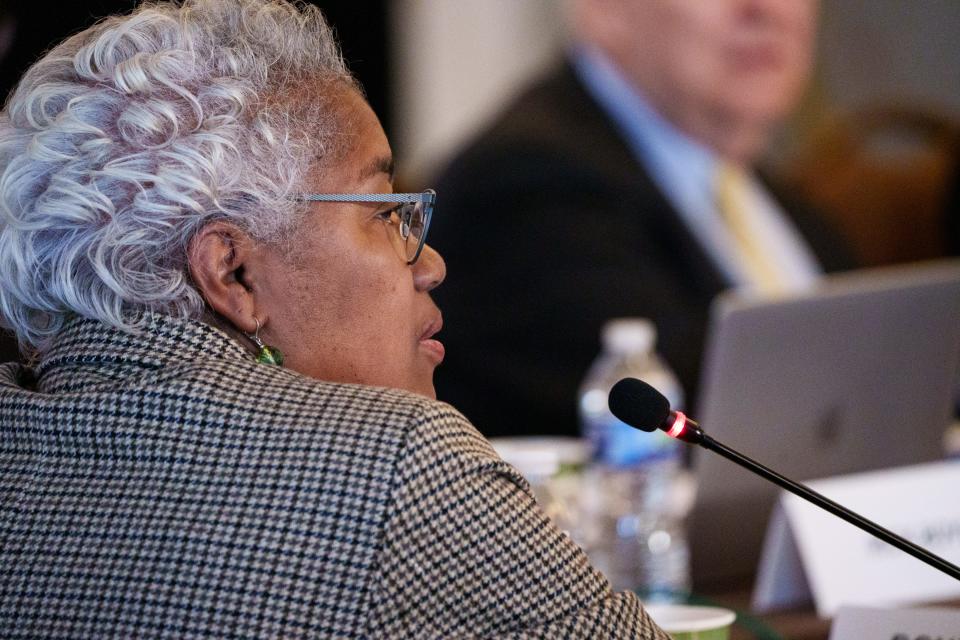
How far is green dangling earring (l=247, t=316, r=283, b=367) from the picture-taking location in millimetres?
980

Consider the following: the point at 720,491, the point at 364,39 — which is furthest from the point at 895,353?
the point at 364,39

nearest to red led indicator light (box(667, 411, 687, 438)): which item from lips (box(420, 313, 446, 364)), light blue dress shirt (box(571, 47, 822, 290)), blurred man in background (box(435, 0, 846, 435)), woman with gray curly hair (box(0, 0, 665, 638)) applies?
woman with gray curly hair (box(0, 0, 665, 638))

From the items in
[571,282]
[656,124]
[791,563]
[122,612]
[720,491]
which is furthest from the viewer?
[656,124]

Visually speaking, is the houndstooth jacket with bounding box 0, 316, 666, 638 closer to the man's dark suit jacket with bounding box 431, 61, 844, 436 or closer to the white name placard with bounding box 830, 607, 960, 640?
the white name placard with bounding box 830, 607, 960, 640

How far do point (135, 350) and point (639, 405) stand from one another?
40 centimetres

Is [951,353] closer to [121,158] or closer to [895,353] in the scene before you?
[895,353]

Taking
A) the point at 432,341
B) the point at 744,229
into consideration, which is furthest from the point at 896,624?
the point at 744,229

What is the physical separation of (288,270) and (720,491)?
2.38 ft

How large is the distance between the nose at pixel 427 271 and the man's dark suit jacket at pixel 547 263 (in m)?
1.51

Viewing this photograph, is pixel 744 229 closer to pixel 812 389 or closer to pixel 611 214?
pixel 611 214

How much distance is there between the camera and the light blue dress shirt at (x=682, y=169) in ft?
9.53

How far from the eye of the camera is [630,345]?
1.78 meters

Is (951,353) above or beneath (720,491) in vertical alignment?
above

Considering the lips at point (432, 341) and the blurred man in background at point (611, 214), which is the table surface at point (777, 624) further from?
the blurred man in background at point (611, 214)
